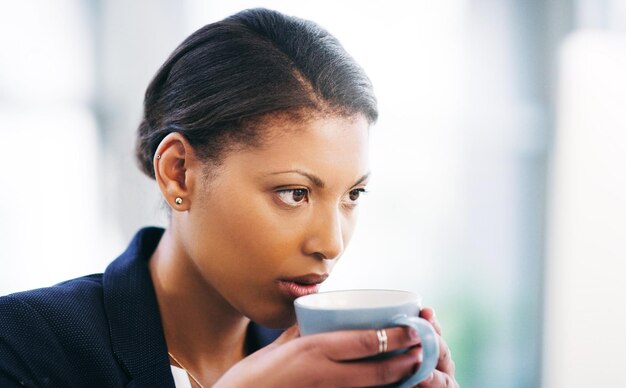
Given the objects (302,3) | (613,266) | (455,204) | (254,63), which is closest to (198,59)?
(254,63)

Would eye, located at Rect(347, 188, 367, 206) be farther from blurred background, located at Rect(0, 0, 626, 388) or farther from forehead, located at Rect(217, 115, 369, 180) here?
blurred background, located at Rect(0, 0, 626, 388)

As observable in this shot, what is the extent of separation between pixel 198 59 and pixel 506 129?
1.23 m

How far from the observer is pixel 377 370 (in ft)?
2.23

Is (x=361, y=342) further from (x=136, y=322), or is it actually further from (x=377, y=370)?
(x=136, y=322)

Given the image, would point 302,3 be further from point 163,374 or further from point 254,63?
point 163,374

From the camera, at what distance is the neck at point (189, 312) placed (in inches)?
42.3

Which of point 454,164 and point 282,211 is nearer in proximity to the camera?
point 282,211

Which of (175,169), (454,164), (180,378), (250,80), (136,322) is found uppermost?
(250,80)

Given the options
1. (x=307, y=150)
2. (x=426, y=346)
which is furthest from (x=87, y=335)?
(x=426, y=346)

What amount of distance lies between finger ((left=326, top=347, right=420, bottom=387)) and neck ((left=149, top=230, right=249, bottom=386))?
428mm

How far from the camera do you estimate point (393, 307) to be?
69cm

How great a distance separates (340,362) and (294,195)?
0.27 m

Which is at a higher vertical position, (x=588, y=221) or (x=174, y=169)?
(x=174, y=169)

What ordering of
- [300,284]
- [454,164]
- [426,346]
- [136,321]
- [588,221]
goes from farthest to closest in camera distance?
[454,164] < [588,221] < [136,321] < [300,284] < [426,346]
